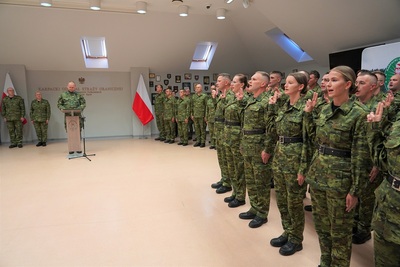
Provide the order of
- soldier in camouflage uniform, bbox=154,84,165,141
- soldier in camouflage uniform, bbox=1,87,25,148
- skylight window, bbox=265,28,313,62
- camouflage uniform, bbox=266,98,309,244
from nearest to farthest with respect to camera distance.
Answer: camouflage uniform, bbox=266,98,309,244
skylight window, bbox=265,28,313,62
soldier in camouflage uniform, bbox=1,87,25,148
soldier in camouflage uniform, bbox=154,84,165,141

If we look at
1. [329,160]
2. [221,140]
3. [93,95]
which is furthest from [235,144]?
[93,95]

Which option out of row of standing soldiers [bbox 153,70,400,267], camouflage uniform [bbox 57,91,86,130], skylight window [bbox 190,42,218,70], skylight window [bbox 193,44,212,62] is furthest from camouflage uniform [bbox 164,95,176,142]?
row of standing soldiers [bbox 153,70,400,267]

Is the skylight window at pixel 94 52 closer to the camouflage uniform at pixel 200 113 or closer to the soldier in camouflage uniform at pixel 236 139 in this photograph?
the camouflage uniform at pixel 200 113

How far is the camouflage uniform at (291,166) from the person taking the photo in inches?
85.1

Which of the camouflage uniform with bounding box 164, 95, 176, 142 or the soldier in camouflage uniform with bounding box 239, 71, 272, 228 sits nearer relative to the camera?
the soldier in camouflage uniform with bounding box 239, 71, 272, 228

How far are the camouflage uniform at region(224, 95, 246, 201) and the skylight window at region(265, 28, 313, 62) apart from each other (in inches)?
190

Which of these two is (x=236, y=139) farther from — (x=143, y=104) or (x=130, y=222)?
(x=143, y=104)

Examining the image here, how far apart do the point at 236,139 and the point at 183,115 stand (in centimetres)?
443

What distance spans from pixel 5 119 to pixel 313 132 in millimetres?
8177

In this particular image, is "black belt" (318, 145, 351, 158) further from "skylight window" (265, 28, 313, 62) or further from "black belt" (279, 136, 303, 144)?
"skylight window" (265, 28, 313, 62)

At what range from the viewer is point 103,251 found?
94.7 inches

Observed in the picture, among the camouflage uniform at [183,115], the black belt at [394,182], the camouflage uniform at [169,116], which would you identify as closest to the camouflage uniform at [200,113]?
the camouflage uniform at [183,115]

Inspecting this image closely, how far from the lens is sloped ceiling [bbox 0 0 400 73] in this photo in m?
4.99

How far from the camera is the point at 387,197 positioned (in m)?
1.39
